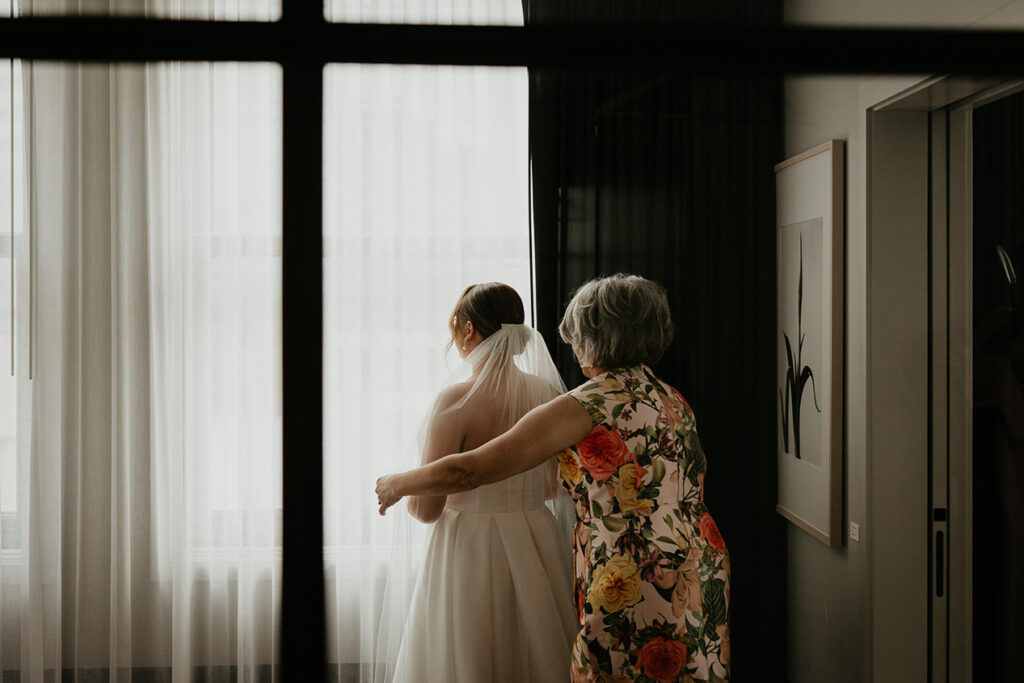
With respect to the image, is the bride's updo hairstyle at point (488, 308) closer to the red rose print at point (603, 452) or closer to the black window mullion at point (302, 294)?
the red rose print at point (603, 452)

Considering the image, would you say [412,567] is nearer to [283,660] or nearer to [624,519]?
[624,519]

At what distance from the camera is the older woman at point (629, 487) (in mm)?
1117

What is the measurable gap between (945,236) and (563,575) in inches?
35.6

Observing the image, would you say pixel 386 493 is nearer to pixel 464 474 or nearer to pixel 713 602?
pixel 464 474

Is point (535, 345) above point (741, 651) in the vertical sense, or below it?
above

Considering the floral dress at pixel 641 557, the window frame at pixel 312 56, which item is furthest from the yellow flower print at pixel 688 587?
the window frame at pixel 312 56

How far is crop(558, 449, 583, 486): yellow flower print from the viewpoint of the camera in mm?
1162

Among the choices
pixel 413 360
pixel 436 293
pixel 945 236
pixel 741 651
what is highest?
pixel 945 236

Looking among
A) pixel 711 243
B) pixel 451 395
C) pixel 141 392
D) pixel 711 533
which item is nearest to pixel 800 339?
pixel 711 243

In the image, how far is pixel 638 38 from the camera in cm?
64

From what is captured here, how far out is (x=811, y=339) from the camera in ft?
3.80

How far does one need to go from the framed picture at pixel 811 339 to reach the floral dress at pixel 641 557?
0.54 feet

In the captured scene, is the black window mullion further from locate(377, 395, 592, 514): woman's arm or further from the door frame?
the door frame

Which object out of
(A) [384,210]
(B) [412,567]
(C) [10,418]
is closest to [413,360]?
(A) [384,210]
